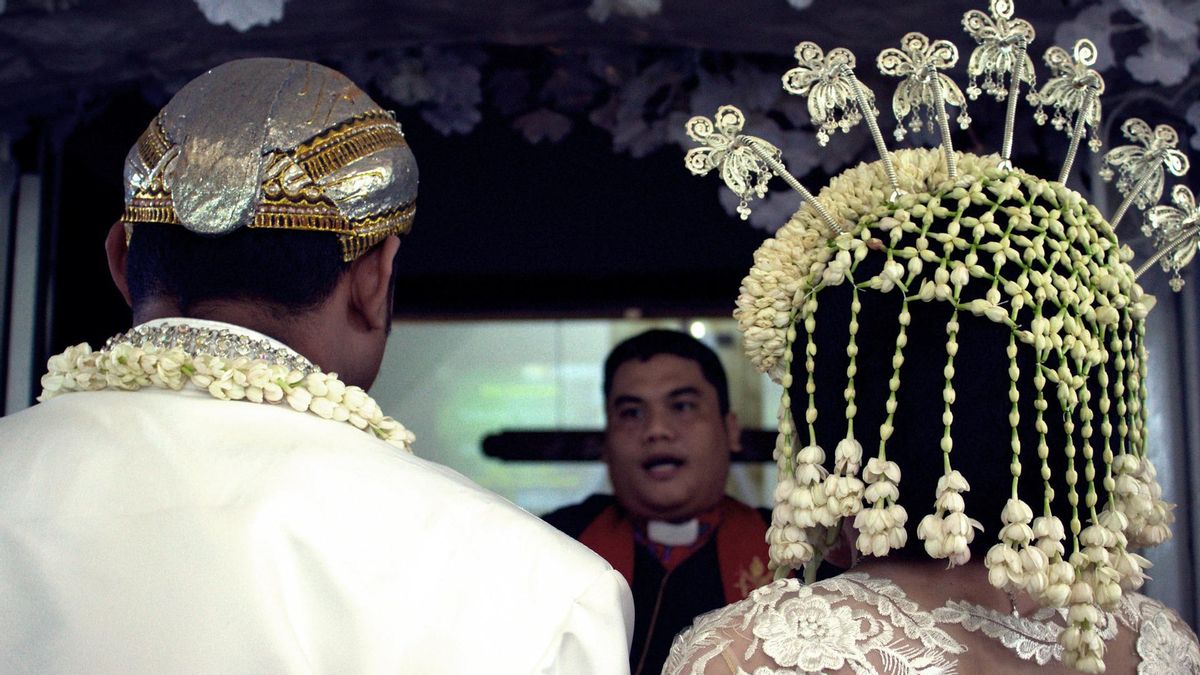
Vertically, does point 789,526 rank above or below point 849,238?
below

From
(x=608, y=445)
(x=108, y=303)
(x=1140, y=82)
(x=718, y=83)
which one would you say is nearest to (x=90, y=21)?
(x=108, y=303)

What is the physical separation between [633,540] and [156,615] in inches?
79.6

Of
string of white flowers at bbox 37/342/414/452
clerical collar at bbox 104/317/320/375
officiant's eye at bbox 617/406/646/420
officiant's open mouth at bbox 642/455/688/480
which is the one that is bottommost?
officiant's open mouth at bbox 642/455/688/480

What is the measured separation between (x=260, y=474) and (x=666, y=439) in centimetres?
191

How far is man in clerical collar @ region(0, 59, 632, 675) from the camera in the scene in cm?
128

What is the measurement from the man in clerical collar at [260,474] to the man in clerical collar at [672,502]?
5.49 ft

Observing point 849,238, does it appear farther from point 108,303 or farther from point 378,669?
point 108,303

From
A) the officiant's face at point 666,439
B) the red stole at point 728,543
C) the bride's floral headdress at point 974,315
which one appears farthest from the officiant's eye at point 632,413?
the bride's floral headdress at point 974,315

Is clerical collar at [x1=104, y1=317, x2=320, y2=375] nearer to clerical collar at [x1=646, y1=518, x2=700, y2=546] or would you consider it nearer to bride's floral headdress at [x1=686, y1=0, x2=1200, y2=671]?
bride's floral headdress at [x1=686, y1=0, x2=1200, y2=671]

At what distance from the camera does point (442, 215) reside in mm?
3998

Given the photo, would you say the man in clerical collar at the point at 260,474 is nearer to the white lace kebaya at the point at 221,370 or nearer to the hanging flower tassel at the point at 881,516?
the white lace kebaya at the point at 221,370

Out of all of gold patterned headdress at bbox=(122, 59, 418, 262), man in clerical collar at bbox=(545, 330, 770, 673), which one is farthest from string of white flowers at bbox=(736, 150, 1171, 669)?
man in clerical collar at bbox=(545, 330, 770, 673)

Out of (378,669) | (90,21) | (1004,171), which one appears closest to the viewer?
(378,669)

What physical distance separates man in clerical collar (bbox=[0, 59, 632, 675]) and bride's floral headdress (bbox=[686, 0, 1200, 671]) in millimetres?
315
